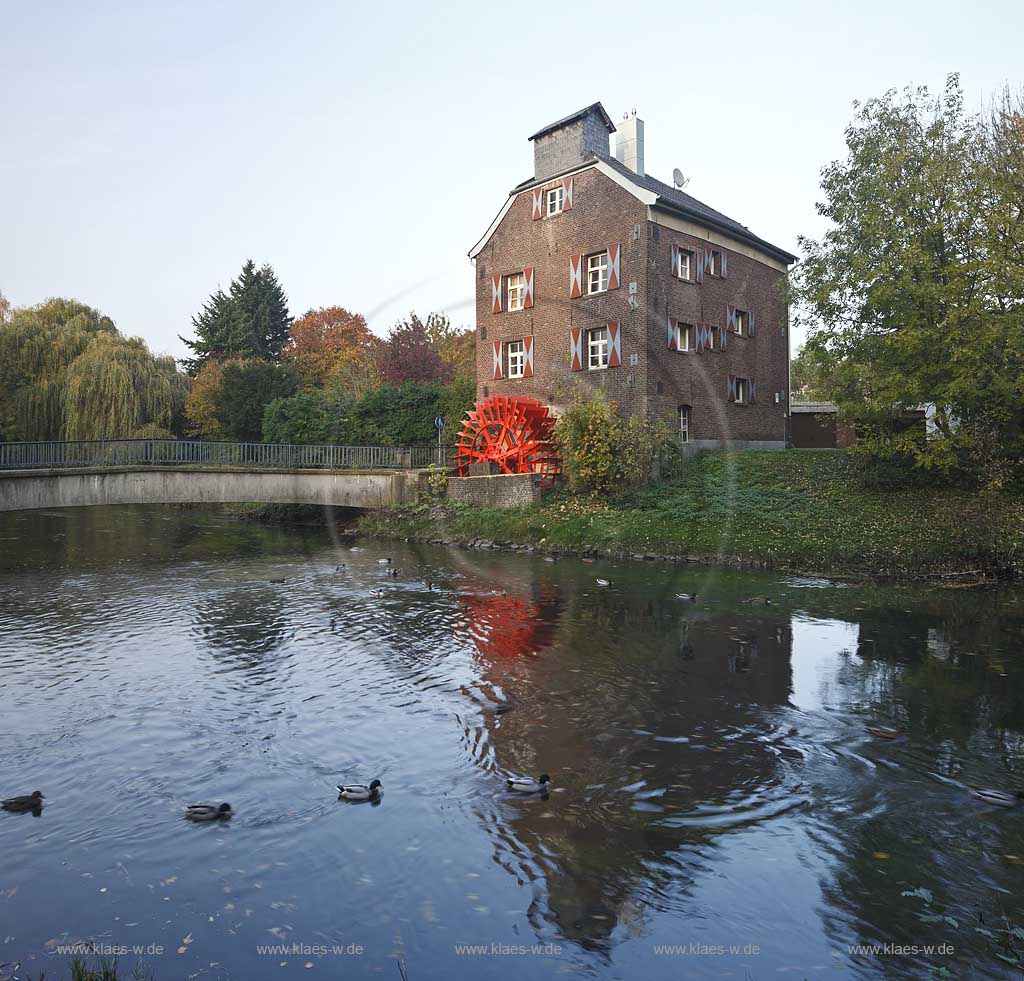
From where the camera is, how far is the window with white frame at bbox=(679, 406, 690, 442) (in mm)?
28984

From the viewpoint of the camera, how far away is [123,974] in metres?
4.39

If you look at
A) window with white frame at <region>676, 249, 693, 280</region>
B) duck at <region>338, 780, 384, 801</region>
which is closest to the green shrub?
window with white frame at <region>676, 249, 693, 280</region>

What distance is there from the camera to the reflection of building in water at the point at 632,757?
17.8ft

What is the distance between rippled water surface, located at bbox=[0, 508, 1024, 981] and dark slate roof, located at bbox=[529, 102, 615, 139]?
71.8ft

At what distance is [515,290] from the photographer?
31.8 m

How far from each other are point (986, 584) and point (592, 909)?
614 inches

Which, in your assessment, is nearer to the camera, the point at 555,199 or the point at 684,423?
the point at 684,423

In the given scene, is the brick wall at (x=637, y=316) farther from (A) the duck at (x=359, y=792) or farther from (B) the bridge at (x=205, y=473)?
(A) the duck at (x=359, y=792)

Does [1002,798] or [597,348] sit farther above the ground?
[597,348]

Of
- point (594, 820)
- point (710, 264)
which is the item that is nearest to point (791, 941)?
point (594, 820)

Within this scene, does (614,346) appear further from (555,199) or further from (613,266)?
(555,199)

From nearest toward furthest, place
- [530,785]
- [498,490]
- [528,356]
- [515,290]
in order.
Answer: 1. [530,785]
2. [498,490]
3. [528,356]
4. [515,290]

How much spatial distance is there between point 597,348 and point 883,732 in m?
22.0

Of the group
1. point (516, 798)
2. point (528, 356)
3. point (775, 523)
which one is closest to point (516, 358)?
point (528, 356)
